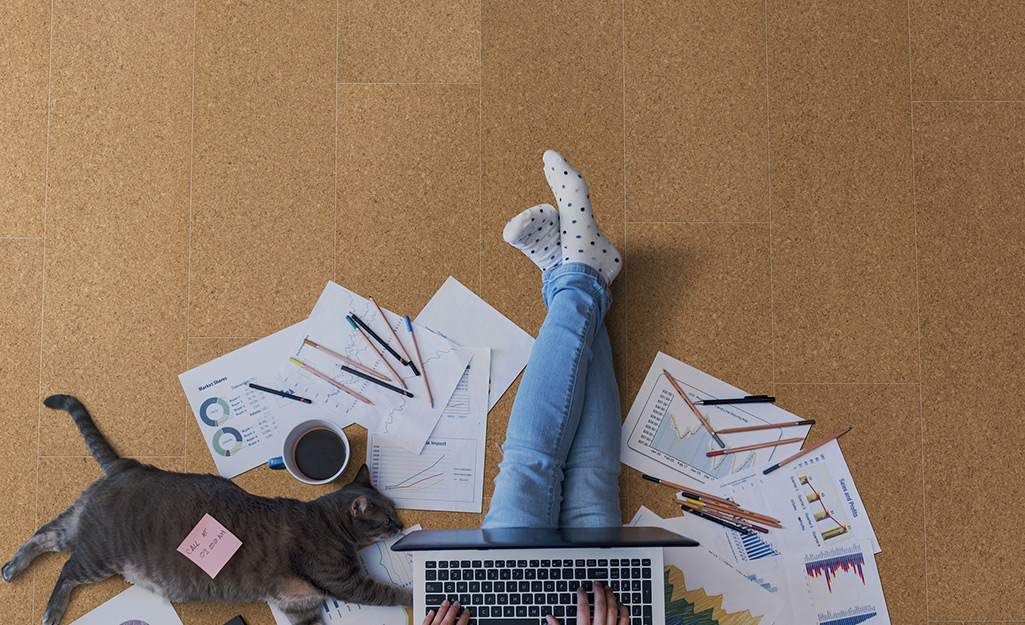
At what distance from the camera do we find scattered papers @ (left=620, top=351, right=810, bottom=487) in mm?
1474

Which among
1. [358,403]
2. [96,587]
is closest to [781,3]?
[358,403]

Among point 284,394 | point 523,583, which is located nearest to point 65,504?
point 284,394

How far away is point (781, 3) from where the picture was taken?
1.57 meters

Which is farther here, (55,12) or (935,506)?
(55,12)

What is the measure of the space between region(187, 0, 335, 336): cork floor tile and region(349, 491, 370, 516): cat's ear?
0.46 meters

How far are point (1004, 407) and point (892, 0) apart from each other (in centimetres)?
101

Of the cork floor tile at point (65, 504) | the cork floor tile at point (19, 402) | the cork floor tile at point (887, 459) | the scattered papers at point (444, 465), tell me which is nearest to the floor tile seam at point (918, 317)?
the cork floor tile at point (887, 459)

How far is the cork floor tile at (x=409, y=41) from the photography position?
5.13 ft

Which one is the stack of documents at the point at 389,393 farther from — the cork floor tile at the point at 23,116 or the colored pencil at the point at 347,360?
the cork floor tile at the point at 23,116

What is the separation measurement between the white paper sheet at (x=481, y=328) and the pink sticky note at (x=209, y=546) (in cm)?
61

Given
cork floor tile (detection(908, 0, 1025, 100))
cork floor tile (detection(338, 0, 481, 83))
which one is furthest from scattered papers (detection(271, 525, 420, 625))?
cork floor tile (detection(908, 0, 1025, 100))

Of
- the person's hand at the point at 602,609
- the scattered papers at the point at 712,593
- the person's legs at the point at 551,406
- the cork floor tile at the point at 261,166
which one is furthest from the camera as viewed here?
the cork floor tile at the point at 261,166

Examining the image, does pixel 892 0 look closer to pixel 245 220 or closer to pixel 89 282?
pixel 245 220

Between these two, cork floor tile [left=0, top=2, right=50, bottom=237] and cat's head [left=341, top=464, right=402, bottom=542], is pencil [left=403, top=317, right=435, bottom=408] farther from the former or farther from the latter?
cork floor tile [left=0, top=2, right=50, bottom=237]
